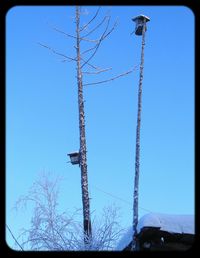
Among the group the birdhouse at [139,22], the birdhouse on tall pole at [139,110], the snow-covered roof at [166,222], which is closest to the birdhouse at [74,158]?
the birdhouse on tall pole at [139,110]

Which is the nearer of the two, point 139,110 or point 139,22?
point 139,110

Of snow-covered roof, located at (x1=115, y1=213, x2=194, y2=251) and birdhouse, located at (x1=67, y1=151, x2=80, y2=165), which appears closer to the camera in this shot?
snow-covered roof, located at (x1=115, y1=213, x2=194, y2=251)

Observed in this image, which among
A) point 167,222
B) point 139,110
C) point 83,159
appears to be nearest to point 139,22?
point 139,110

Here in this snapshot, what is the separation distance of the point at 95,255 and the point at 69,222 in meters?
9.24

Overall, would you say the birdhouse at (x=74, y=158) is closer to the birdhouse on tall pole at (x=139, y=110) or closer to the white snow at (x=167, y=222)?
the birdhouse on tall pole at (x=139, y=110)

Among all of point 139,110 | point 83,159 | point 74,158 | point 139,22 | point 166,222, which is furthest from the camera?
point 83,159

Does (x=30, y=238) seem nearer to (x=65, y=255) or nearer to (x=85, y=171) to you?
(x=85, y=171)

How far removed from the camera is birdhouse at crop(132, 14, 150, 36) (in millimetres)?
11625

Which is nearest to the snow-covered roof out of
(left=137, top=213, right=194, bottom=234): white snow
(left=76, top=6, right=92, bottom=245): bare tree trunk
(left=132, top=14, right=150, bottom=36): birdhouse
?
(left=137, top=213, right=194, bottom=234): white snow

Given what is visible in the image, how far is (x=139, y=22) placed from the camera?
11.8 meters

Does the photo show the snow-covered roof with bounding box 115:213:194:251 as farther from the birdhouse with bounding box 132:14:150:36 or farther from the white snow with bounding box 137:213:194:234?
the birdhouse with bounding box 132:14:150:36

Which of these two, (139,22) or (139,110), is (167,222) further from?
(139,22)
